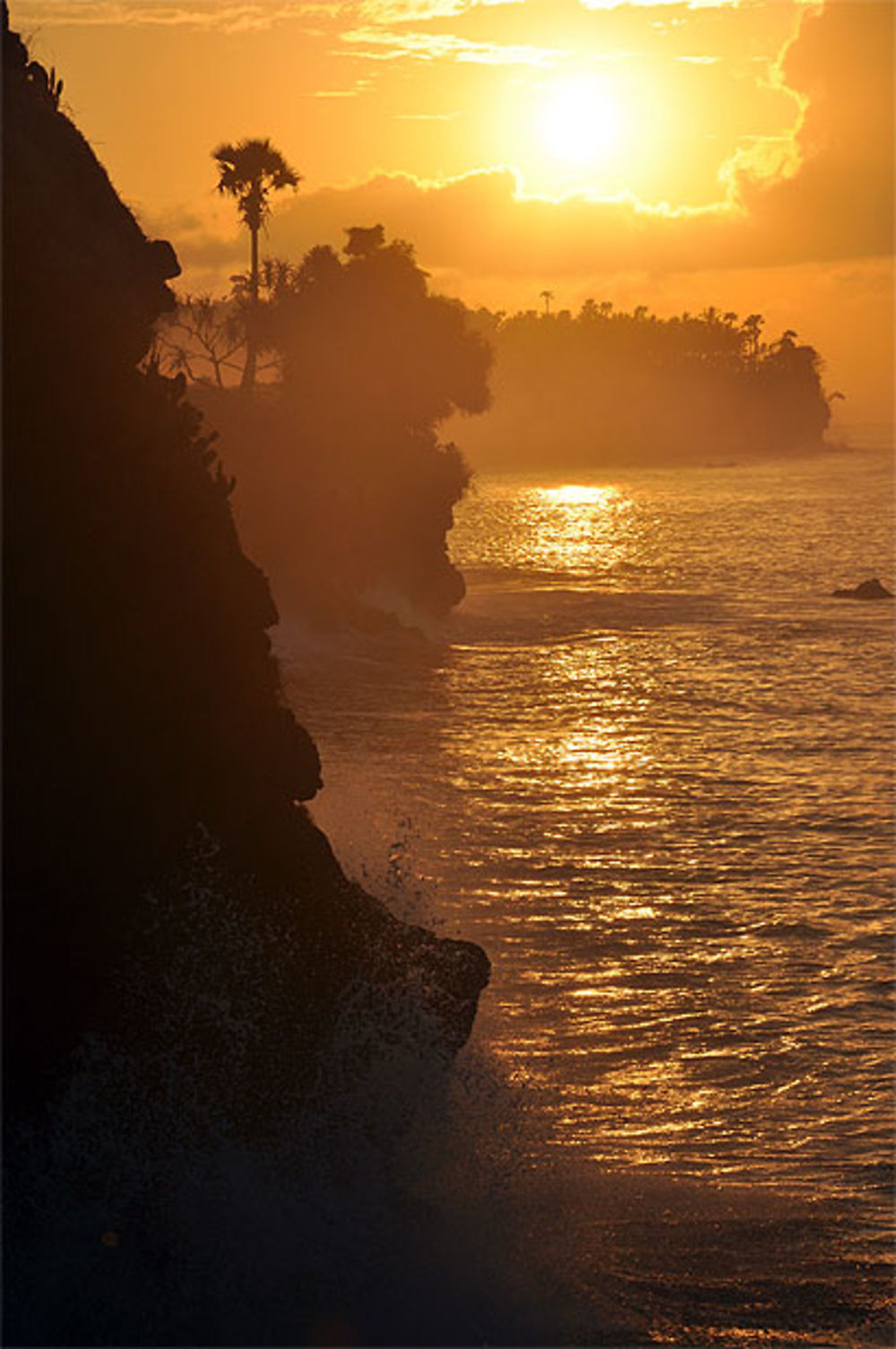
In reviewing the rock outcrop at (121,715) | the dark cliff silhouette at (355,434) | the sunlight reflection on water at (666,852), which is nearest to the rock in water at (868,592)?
the sunlight reflection on water at (666,852)

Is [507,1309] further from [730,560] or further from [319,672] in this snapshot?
[730,560]

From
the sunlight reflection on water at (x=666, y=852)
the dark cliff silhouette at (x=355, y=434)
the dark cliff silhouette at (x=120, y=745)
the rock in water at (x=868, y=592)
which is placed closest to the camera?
the dark cliff silhouette at (x=120, y=745)

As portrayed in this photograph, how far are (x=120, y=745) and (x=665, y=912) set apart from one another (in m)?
12.0

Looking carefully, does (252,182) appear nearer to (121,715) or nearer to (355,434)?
(355,434)

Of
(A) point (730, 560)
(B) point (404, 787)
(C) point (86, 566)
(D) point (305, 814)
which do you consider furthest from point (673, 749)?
(A) point (730, 560)

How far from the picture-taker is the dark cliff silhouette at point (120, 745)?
14.6m

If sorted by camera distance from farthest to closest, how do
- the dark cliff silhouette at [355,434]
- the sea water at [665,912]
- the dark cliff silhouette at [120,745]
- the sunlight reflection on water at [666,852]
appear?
the dark cliff silhouette at [355,434] < the sunlight reflection on water at [666,852] < the sea water at [665,912] < the dark cliff silhouette at [120,745]

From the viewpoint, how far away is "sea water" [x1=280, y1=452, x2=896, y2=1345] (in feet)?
51.8

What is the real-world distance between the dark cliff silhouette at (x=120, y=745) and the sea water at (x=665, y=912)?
8.71 ft

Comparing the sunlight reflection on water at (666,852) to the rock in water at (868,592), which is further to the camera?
the rock in water at (868,592)

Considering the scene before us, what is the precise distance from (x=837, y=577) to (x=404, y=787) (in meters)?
52.8

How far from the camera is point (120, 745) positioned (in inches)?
599

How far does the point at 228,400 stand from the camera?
57875 mm

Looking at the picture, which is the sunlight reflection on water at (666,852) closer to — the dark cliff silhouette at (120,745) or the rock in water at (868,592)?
the dark cliff silhouette at (120,745)
